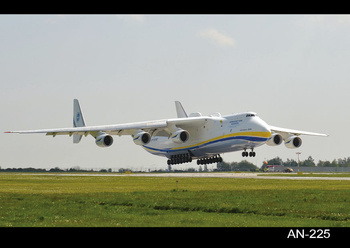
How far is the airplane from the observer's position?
59719 millimetres

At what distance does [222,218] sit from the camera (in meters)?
20.0

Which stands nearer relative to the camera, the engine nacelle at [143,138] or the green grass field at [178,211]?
the green grass field at [178,211]

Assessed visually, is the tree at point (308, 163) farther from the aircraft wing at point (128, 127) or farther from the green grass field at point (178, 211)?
the green grass field at point (178, 211)

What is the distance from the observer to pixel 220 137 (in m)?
62.4

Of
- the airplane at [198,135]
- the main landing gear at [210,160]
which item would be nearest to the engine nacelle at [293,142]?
the airplane at [198,135]

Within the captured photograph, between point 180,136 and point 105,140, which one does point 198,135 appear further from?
point 105,140

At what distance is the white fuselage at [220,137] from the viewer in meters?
59.0

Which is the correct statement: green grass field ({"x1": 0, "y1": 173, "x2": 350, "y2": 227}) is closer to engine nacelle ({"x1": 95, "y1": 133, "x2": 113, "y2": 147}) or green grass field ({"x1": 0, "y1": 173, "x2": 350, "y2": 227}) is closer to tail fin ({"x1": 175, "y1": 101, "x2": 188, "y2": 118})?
engine nacelle ({"x1": 95, "y1": 133, "x2": 113, "y2": 147})

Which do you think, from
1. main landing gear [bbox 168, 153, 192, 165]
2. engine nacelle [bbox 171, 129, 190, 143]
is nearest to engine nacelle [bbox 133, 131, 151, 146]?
engine nacelle [bbox 171, 129, 190, 143]

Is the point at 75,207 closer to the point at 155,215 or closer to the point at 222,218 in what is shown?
the point at 155,215

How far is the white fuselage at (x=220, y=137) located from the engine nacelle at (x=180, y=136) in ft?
7.08

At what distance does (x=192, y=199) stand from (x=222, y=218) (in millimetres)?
7167

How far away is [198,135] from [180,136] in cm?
329
